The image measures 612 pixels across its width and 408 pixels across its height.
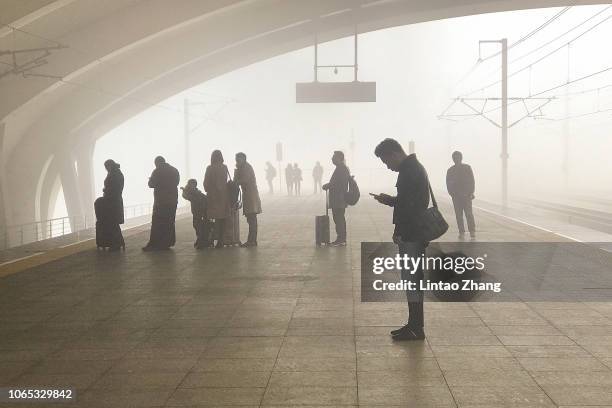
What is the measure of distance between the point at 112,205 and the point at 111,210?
0.09 m

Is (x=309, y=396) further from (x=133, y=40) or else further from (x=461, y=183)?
(x=133, y=40)

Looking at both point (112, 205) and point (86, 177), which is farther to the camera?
point (86, 177)

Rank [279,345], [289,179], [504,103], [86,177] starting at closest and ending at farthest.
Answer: [279,345] → [504,103] → [86,177] → [289,179]

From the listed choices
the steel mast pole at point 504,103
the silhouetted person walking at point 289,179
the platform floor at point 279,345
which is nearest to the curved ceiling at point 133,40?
the steel mast pole at point 504,103

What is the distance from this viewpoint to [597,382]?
479 cm

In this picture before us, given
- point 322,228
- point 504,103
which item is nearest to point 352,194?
point 322,228

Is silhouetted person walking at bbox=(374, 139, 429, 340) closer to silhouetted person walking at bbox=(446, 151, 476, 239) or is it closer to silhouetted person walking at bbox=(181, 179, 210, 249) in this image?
silhouetted person walking at bbox=(181, 179, 210, 249)

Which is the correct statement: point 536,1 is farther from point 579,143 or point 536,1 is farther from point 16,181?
point 579,143

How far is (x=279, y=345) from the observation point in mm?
5930

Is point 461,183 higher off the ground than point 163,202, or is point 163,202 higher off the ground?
point 461,183

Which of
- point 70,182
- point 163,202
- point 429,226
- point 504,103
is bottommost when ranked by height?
point 70,182

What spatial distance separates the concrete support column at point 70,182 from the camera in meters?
34.4

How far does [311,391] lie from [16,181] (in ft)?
101

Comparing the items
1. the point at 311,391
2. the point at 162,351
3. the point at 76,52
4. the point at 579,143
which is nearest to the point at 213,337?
the point at 162,351
